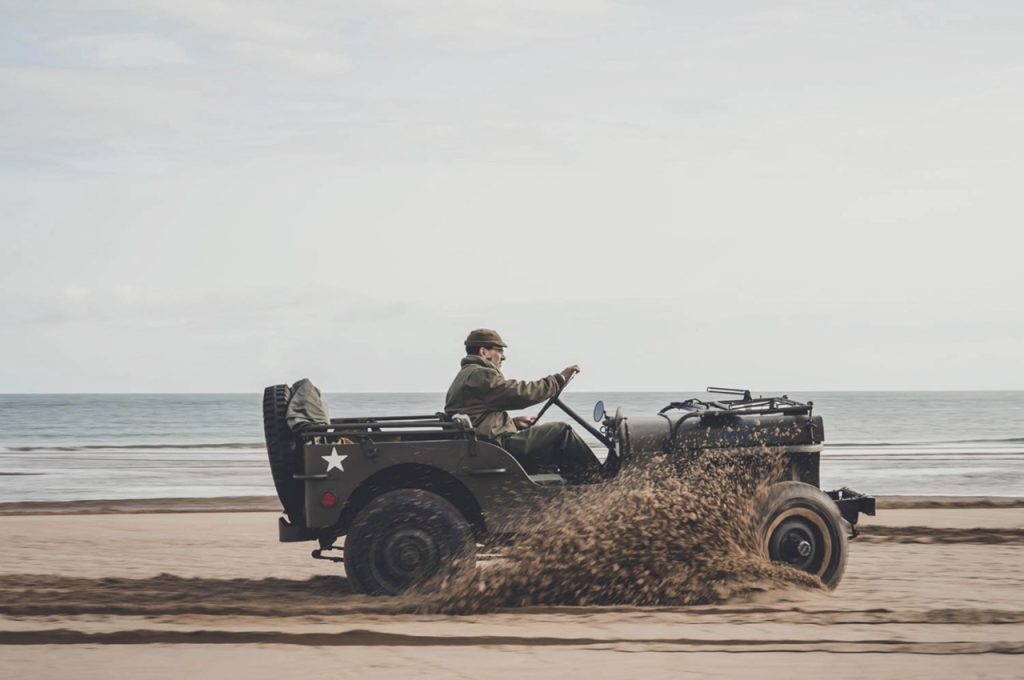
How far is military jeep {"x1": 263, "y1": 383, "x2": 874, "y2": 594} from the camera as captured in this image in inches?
289

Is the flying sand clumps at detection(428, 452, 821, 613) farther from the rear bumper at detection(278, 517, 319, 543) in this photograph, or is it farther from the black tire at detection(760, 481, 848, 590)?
the rear bumper at detection(278, 517, 319, 543)

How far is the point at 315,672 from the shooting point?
18.6ft

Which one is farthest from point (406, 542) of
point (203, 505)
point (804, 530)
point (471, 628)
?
point (203, 505)

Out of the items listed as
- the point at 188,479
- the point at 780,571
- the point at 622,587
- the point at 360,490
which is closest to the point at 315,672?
the point at 360,490

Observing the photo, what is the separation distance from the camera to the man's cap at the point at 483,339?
7652 mm

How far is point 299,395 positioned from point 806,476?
10.7 feet

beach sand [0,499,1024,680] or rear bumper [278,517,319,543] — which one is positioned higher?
rear bumper [278,517,319,543]

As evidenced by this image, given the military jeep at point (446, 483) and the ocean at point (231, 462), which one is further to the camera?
the ocean at point (231, 462)

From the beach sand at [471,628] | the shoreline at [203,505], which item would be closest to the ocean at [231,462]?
the shoreline at [203,505]

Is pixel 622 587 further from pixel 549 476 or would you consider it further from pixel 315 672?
pixel 315 672

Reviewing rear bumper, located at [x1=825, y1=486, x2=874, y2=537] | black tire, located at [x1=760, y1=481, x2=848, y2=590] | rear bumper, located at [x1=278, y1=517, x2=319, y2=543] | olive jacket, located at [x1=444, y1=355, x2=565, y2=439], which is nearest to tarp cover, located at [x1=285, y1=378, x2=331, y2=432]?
rear bumper, located at [x1=278, y1=517, x2=319, y2=543]

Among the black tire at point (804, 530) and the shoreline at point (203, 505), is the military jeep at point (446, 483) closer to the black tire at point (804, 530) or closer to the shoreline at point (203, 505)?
the black tire at point (804, 530)

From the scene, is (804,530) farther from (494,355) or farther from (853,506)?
(494,355)

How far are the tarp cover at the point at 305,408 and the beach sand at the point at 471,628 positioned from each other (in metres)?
1.12
